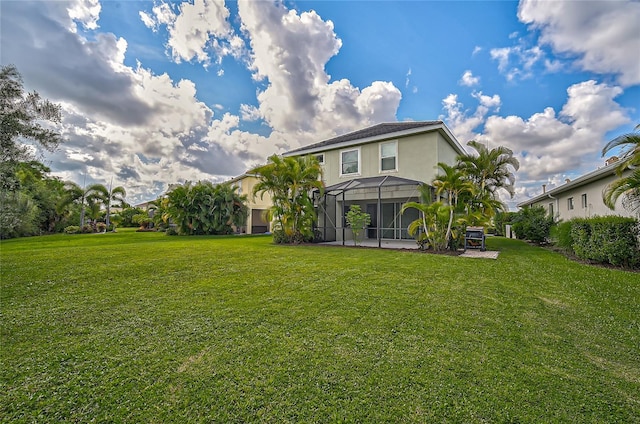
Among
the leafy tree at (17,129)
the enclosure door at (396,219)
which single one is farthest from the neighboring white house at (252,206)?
the leafy tree at (17,129)

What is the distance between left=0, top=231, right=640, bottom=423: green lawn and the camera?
201 cm

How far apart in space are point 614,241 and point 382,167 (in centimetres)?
863

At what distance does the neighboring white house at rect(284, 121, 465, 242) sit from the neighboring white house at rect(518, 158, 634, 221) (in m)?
5.16

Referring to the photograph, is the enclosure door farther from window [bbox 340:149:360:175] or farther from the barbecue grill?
the barbecue grill

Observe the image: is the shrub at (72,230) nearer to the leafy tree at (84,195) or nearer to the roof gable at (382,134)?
the leafy tree at (84,195)

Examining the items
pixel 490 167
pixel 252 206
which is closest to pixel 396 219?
pixel 490 167

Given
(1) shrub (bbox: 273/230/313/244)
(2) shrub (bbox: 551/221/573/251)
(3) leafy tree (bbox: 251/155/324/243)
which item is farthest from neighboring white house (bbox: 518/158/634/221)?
(1) shrub (bbox: 273/230/313/244)

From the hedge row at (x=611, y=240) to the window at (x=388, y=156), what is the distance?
7352 millimetres

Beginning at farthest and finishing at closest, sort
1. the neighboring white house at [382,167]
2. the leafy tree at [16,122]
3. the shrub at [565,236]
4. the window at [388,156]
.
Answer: the window at [388,156] < the neighboring white house at [382,167] < the shrub at [565,236] < the leafy tree at [16,122]

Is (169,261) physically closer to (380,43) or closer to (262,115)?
(262,115)

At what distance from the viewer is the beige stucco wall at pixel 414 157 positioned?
40.5 feet

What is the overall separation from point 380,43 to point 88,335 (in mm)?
14126

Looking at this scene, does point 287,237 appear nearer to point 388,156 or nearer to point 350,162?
point 350,162

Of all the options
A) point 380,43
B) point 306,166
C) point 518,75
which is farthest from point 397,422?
point 518,75
